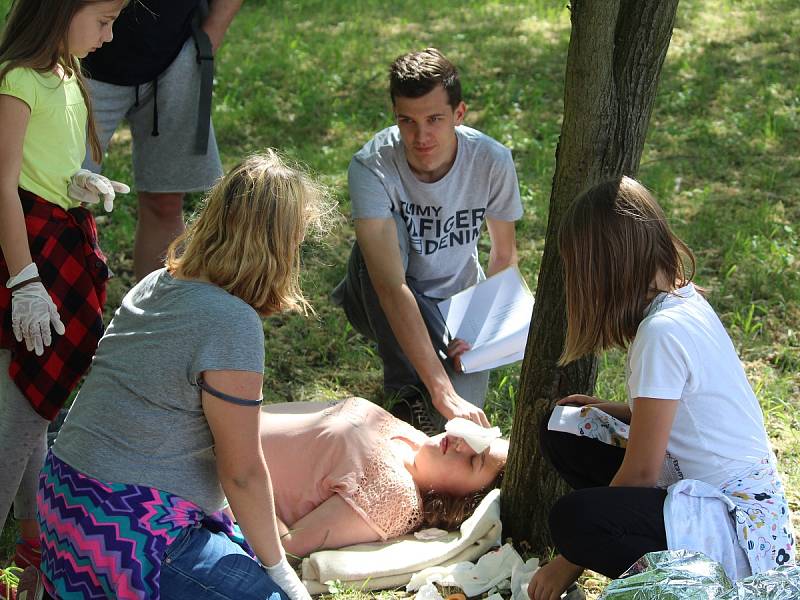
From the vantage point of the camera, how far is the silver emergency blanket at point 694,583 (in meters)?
1.71

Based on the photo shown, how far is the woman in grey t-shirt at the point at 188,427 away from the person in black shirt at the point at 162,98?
1.44 metres

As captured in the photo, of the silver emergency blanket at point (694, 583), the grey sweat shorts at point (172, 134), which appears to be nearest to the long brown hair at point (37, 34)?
the grey sweat shorts at point (172, 134)

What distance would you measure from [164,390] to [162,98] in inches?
69.4

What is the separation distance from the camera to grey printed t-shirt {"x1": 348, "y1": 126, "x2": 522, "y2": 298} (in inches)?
129

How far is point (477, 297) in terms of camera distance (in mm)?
3342

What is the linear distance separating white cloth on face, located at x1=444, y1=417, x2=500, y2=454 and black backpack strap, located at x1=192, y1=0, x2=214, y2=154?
143cm

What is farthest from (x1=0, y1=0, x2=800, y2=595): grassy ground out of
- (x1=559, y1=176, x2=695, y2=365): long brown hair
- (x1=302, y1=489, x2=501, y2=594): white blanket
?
(x1=559, y1=176, x2=695, y2=365): long brown hair

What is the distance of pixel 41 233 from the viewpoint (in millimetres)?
2439

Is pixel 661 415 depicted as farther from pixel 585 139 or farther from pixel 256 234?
pixel 256 234

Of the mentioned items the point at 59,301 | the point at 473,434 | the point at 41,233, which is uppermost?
the point at 41,233

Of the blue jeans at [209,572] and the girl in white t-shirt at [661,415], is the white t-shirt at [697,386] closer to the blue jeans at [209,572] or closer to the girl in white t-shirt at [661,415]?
the girl in white t-shirt at [661,415]

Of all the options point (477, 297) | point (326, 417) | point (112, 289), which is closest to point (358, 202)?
point (477, 297)

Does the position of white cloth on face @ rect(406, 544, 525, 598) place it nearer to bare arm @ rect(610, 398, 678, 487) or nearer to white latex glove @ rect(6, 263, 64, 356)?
bare arm @ rect(610, 398, 678, 487)

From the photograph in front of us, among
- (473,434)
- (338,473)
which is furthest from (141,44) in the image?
(473,434)
